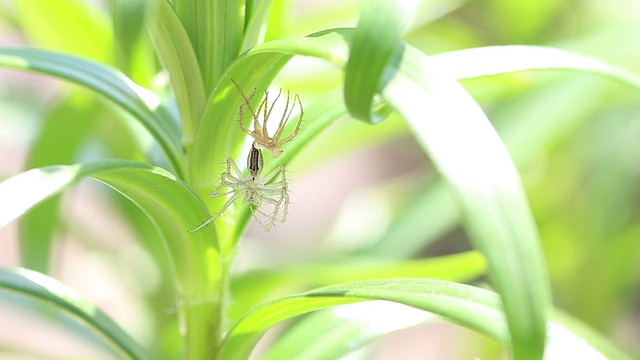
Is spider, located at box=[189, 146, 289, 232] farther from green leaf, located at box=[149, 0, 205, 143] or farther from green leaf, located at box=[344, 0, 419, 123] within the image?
green leaf, located at box=[344, 0, 419, 123]

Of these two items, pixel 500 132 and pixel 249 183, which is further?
pixel 500 132

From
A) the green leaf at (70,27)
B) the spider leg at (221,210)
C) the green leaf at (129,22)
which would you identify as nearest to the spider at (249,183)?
the spider leg at (221,210)

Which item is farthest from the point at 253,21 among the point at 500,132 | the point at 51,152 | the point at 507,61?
the point at 500,132

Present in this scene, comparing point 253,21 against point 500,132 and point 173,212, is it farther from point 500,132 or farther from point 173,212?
point 500,132

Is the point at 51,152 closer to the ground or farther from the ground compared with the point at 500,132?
closer to the ground

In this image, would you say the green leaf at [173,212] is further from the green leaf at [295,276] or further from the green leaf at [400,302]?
the green leaf at [295,276]

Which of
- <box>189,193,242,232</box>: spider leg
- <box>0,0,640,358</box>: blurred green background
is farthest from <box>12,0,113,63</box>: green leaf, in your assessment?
<box>189,193,242,232</box>: spider leg
